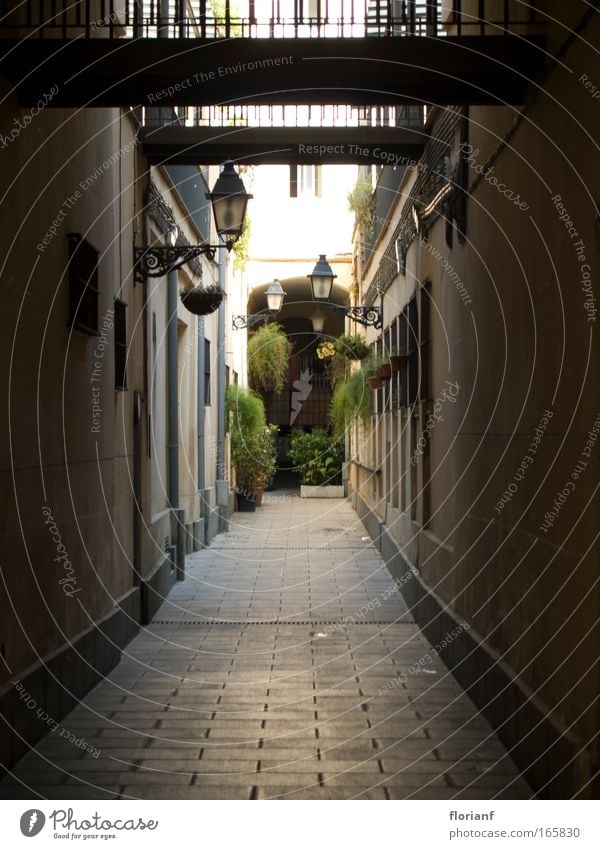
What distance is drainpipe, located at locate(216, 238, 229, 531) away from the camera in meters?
18.0

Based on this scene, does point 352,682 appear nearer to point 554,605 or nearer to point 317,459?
point 554,605

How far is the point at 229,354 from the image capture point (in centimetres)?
2058

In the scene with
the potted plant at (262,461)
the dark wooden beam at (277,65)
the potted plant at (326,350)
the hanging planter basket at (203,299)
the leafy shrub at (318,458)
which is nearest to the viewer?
the dark wooden beam at (277,65)

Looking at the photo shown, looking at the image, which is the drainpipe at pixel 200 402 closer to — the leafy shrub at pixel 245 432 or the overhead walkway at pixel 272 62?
the leafy shrub at pixel 245 432

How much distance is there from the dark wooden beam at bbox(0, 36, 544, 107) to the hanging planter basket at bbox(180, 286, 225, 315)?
4.88m

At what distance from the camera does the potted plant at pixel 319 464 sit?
2505 centimetres

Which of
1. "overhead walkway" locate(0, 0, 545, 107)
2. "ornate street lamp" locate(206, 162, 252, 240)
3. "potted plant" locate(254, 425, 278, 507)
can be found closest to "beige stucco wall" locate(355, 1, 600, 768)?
"overhead walkway" locate(0, 0, 545, 107)

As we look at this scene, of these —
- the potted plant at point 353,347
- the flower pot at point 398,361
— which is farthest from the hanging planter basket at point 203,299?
the potted plant at point 353,347

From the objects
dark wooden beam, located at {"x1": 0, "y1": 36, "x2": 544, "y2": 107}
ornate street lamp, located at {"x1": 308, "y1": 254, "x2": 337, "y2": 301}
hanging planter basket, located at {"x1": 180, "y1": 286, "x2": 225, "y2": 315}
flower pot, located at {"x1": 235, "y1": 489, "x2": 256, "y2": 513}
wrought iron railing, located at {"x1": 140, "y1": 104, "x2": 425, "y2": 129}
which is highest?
wrought iron railing, located at {"x1": 140, "y1": 104, "x2": 425, "y2": 129}

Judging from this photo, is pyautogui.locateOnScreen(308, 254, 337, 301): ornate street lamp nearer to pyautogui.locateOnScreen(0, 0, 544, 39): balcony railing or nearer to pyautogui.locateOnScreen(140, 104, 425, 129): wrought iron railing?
pyautogui.locateOnScreen(140, 104, 425, 129): wrought iron railing

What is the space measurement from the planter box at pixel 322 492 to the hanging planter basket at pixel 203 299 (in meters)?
14.8

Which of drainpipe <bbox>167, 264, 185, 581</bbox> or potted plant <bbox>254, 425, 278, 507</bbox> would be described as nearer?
drainpipe <bbox>167, 264, 185, 581</bbox>

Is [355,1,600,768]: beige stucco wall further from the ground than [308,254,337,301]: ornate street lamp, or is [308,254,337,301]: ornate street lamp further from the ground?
[308,254,337,301]: ornate street lamp

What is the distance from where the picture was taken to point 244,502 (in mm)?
21656
